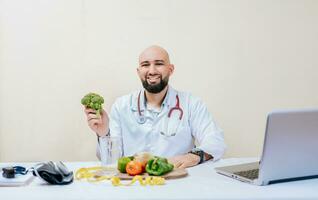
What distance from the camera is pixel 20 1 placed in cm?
300

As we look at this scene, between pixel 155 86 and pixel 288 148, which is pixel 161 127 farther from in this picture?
pixel 288 148

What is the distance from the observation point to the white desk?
1.35 metres

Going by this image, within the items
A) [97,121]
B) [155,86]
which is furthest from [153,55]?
[97,121]

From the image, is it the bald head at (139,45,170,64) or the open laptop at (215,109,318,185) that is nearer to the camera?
the open laptop at (215,109,318,185)

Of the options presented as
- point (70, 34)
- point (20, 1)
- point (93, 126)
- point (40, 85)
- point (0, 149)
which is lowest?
point (0, 149)

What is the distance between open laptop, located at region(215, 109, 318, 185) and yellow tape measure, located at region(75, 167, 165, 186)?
0.99 feet

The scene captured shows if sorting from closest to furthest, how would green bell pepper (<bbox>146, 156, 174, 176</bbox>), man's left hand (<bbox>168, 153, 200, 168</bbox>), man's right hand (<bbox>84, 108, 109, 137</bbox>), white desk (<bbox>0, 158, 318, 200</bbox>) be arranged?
white desk (<bbox>0, 158, 318, 200</bbox>)
green bell pepper (<bbox>146, 156, 174, 176</bbox>)
man's left hand (<bbox>168, 153, 200, 168</bbox>)
man's right hand (<bbox>84, 108, 109, 137</bbox>)

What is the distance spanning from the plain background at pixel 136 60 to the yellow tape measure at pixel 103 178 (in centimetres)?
139

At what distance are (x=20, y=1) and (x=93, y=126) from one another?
1.31 metres

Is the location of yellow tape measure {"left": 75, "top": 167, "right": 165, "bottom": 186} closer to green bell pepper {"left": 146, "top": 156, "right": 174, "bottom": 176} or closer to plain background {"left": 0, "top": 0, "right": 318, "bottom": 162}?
green bell pepper {"left": 146, "top": 156, "right": 174, "bottom": 176}

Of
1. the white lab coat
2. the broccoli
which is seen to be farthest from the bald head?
the broccoli

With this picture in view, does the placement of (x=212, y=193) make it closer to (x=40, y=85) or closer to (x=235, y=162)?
(x=235, y=162)

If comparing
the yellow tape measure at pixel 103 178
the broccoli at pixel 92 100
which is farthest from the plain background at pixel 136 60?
the yellow tape measure at pixel 103 178

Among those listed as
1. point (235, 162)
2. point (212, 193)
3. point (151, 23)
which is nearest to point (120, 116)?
point (151, 23)
